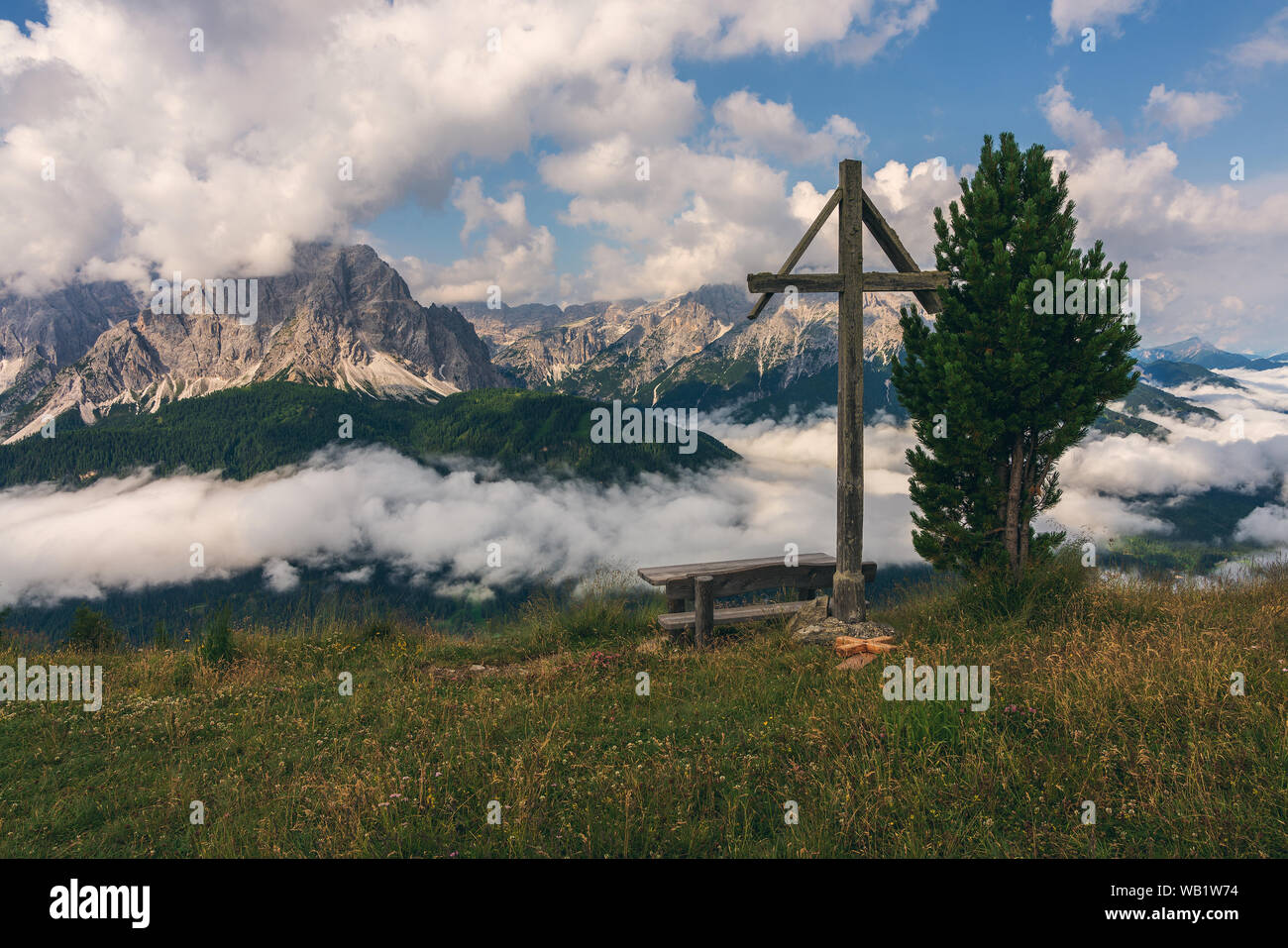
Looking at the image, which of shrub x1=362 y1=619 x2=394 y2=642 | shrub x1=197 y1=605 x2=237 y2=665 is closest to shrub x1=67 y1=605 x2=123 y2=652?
shrub x1=197 y1=605 x2=237 y2=665

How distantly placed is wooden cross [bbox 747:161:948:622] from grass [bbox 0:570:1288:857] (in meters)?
1.46

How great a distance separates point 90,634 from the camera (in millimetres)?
11641

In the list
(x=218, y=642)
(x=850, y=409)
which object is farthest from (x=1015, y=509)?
(x=218, y=642)

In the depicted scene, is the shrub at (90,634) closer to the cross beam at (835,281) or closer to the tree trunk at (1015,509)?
the cross beam at (835,281)

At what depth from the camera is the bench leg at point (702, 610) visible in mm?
9609

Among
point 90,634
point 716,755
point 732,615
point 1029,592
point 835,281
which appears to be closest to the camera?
point 716,755

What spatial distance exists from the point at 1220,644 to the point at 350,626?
40.4ft

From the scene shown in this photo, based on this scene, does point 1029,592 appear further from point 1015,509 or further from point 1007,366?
point 1007,366

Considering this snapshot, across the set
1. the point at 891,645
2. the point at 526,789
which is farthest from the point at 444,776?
the point at 891,645

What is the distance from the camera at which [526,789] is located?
15.6 ft

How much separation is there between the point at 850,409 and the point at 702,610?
13.0ft

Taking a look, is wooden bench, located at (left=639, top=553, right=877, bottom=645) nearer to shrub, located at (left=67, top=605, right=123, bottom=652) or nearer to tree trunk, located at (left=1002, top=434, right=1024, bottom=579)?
tree trunk, located at (left=1002, top=434, right=1024, bottom=579)

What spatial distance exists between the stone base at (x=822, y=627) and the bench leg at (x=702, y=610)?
128cm

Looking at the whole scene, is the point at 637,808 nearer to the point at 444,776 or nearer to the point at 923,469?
the point at 444,776
